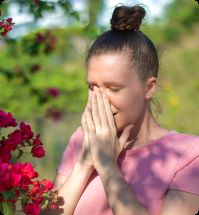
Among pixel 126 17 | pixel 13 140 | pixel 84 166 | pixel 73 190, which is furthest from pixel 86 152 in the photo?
pixel 126 17

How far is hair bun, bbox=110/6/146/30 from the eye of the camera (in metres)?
2.55

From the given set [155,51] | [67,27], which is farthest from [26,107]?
[155,51]

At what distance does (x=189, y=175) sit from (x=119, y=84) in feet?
1.64

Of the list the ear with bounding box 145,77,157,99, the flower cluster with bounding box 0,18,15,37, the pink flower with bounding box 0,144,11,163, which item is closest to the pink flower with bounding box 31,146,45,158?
the pink flower with bounding box 0,144,11,163

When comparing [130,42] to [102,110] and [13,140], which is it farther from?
[13,140]

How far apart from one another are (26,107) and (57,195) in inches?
159

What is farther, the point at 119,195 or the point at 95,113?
the point at 95,113

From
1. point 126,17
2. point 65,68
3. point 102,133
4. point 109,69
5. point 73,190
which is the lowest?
Result: point 65,68

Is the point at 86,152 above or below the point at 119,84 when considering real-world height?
below

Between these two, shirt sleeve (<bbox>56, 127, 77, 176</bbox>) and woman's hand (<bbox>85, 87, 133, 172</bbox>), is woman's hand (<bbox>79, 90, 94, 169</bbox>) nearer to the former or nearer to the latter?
woman's hand (<bbox>85, 87, 133, 172</bbox>)

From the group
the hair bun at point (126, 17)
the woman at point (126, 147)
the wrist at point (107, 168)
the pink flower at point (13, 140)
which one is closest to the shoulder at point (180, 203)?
the woman at point (126, 147)

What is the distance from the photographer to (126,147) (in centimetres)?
252

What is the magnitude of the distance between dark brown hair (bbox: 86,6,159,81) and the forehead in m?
0.04

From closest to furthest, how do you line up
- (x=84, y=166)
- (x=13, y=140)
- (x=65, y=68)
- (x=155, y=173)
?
(x=13, y=140), (x=155, y=173), (x=84, y=166), (x=65, y=68)
